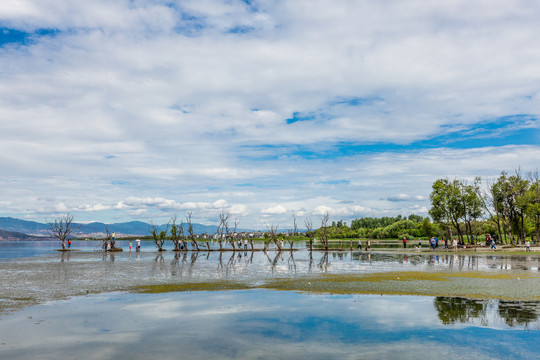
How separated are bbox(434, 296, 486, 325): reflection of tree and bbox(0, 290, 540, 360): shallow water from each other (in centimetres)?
4

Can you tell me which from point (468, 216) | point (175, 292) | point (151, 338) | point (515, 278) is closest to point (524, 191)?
point (468, 216)

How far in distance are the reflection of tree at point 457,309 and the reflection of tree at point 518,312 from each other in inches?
27.8

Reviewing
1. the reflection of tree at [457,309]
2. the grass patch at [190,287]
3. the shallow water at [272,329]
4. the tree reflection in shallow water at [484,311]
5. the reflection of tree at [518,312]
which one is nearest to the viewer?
the shallow water at [272,329]

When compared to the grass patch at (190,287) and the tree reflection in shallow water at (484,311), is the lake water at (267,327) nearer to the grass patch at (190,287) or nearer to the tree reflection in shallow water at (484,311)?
the tree reflection in shallow water at (484,311)

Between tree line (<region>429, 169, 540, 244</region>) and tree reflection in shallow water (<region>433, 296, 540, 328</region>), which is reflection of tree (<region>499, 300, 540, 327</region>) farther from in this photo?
tree line (<region>429, 169, 540, 244</region>)

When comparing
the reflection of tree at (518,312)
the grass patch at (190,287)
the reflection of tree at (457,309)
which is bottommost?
the grass patch at (190,287)

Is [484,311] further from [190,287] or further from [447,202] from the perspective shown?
[447,202]

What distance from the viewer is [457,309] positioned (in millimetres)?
16156

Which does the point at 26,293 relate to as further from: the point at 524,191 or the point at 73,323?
the point at 524,191

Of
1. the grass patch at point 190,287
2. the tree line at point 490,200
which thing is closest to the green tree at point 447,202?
the tree line at point 490,200

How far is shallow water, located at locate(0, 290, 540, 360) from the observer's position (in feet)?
36.7

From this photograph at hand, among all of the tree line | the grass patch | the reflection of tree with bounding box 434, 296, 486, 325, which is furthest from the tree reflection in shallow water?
the tree line

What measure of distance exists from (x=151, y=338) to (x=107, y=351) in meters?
1.55

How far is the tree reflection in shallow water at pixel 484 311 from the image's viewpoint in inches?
557
